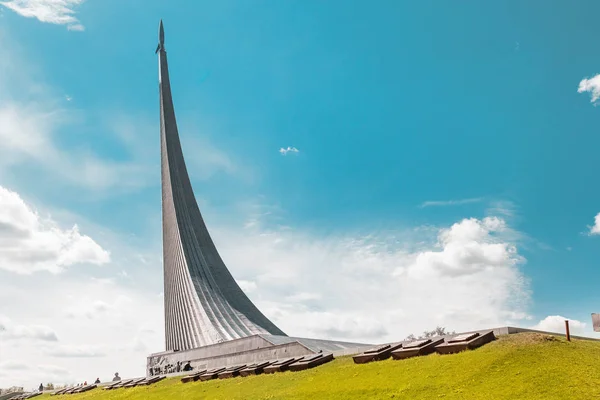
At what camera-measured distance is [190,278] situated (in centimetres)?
2319

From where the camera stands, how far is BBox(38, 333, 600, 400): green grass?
5.99 meters

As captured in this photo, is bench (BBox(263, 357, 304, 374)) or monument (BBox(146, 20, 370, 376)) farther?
monument (BBox(146, 20, 370, 376))

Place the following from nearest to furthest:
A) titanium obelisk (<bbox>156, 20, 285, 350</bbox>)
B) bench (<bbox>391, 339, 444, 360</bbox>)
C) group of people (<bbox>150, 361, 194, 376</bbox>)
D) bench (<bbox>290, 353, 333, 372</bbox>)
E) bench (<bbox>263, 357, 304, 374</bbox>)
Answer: bench (<bbox>391, 339, 444, 360</bbox>) → bench (<bbox>290, 353, 333, 372</bbox>) → bench (<bbox>263, 357, 304, 374</bbox>) → group of people (<bbox>150, 361, 194, 376</bbox>) → titanium obelisk (<bbox>156, 20, 285, 350</bbox>)

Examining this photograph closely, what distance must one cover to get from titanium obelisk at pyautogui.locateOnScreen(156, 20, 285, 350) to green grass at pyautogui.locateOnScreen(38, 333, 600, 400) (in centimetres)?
A: 1160

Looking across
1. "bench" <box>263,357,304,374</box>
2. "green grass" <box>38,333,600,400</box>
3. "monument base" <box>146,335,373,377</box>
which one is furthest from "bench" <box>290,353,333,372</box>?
"green grass" <box>38,333,600,400</box>

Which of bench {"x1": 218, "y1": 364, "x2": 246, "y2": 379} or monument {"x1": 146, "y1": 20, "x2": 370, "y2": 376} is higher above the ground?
monument {"x1": 146, "y1": 20, "x2": 370, "y2": 376}

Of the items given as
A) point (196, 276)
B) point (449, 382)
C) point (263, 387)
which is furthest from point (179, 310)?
point (449, 382)

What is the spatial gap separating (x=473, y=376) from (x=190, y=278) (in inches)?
711

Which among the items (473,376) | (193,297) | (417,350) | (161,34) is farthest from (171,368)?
(161,34)

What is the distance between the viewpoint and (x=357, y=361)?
8.73m

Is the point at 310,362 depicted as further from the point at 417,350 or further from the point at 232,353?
the point at 232,353

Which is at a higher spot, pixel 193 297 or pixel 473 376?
pixel 193 297

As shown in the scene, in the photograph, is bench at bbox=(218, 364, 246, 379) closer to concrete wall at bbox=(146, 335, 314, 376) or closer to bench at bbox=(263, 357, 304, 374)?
bench at bbox=(263, 357, 304, 374)

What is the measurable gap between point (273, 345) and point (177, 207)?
1301cm
